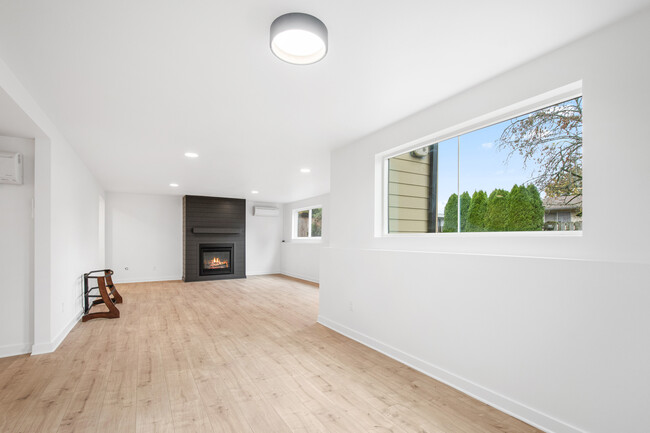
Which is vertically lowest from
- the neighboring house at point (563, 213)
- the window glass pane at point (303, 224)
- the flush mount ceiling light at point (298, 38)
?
the window glass pane at point (303, 224)

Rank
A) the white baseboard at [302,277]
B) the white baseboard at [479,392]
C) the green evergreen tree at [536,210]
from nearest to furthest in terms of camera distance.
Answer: the white baseboard at [479,392]
the green evergreen tree at [536,210]
the white baseboard at [302,277]

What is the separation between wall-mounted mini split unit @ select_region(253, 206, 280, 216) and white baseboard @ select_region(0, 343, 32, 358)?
6686 mm

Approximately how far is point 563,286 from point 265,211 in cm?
857

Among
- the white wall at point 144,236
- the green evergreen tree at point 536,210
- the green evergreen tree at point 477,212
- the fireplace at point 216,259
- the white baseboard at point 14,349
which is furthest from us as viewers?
the fireplace at point 216,259

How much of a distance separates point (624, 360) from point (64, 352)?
459 cm

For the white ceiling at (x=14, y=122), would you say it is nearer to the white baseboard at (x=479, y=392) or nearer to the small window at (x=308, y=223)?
the white baseboard at (x=479, y=392)

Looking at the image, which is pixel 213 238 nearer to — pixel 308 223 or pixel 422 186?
pixel 308 223

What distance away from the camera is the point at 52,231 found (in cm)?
327

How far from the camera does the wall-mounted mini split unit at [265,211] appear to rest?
9688 millimetres

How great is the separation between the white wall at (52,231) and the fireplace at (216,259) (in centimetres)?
429

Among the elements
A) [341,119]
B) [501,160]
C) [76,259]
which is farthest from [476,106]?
[76,259]

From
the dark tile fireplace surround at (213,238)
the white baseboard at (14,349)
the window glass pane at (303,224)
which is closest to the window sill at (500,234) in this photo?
the white baseboard at (14,349)

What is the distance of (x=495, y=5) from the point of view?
1.62 metres

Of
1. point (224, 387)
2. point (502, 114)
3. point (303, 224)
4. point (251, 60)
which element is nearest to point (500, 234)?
point (502, 114)
